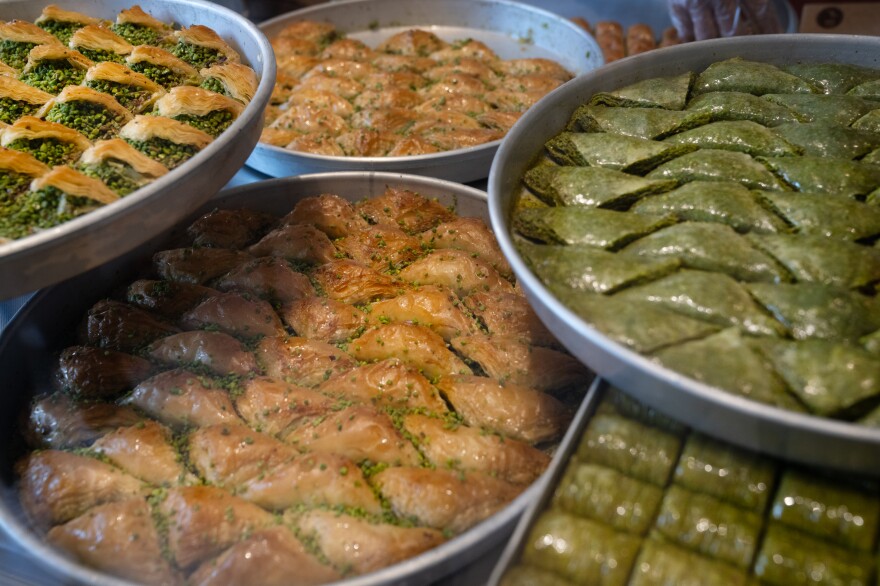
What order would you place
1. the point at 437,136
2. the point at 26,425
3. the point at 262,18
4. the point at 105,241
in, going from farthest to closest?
the point at 262,18, the point at 437,136, the point at 26,425, the point at 105,241

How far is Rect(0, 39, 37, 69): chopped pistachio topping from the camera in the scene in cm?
257

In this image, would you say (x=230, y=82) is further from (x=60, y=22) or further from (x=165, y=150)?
(x=60, y=22)

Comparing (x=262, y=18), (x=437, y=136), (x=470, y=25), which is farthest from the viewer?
(x=262, y=18)

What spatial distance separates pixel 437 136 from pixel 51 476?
7.75 ft

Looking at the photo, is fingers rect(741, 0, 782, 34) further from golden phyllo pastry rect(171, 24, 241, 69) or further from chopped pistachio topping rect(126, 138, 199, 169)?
chopped pistachio topping rect(126, 138, 199, 169)

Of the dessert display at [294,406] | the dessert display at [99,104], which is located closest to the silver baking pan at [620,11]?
the dessert display at [294,406]

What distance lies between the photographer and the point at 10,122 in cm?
227

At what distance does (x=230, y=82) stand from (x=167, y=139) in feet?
1.30

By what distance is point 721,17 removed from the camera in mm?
3982

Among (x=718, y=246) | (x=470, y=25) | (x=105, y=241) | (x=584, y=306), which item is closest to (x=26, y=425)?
(x=105, y=241)

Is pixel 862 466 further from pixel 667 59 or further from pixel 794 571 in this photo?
pixel 667 59

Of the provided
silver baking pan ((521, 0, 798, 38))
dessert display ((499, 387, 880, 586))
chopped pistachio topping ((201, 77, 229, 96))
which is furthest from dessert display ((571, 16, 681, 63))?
dessert display ((499, 387, 880, 586))

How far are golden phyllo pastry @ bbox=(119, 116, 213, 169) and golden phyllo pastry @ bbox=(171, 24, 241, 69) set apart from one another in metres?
0.53

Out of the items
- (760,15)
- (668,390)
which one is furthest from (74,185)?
(760,15)
